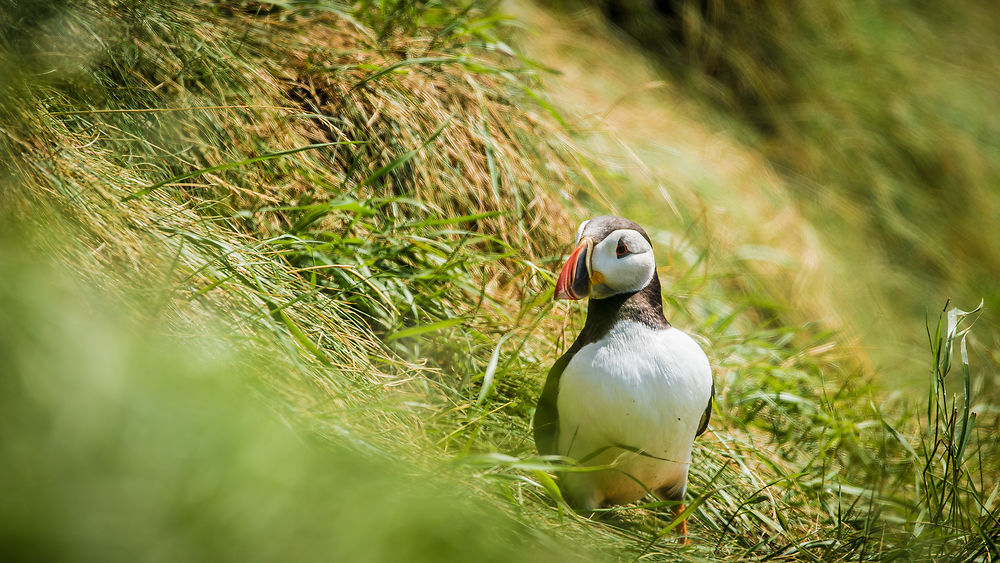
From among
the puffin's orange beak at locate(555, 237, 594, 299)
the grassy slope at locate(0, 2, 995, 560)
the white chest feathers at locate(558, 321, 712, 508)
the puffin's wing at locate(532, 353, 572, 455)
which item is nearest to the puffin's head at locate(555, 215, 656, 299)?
the puffin's orange beak at locate(555, 237, 594, 299)

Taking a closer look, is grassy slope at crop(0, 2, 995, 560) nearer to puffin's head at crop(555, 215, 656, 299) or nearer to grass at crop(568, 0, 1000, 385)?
puffin's head at crop(555, 215, 656, 299)

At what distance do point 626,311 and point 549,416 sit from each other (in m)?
0.35

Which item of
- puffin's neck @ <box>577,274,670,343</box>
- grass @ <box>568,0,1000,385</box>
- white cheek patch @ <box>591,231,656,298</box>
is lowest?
grass @ <box>568,0,1000,385</box>

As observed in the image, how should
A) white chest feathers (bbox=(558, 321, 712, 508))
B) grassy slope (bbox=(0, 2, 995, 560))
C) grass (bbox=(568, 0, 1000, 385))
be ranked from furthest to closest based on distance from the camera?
grass (bbox=(568, 0, 1000, 385)), white chest feathers (bbox=(558, 321, 712, 508)), grassy slope (bbox=(0, 2, 995, 560))

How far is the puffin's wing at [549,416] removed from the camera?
179 cm

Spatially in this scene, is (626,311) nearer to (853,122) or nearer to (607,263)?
(607,263)

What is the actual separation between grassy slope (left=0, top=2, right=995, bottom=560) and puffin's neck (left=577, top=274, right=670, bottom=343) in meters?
0.31

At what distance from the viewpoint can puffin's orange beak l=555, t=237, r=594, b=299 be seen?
5.37ft

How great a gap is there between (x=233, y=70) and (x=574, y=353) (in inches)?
53.6

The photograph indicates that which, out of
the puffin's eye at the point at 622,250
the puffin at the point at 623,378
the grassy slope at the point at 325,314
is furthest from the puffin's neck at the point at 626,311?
the grassy slope at the point at 325,314

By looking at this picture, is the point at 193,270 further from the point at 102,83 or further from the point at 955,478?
the point at 955,478

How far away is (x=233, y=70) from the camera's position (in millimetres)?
2162

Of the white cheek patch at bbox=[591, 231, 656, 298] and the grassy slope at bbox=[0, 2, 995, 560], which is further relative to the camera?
the white cheek patch at bbox=[591, 231, 656, 298]

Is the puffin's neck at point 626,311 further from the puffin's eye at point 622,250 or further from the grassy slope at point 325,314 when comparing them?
the grassy slope at point 325,314
